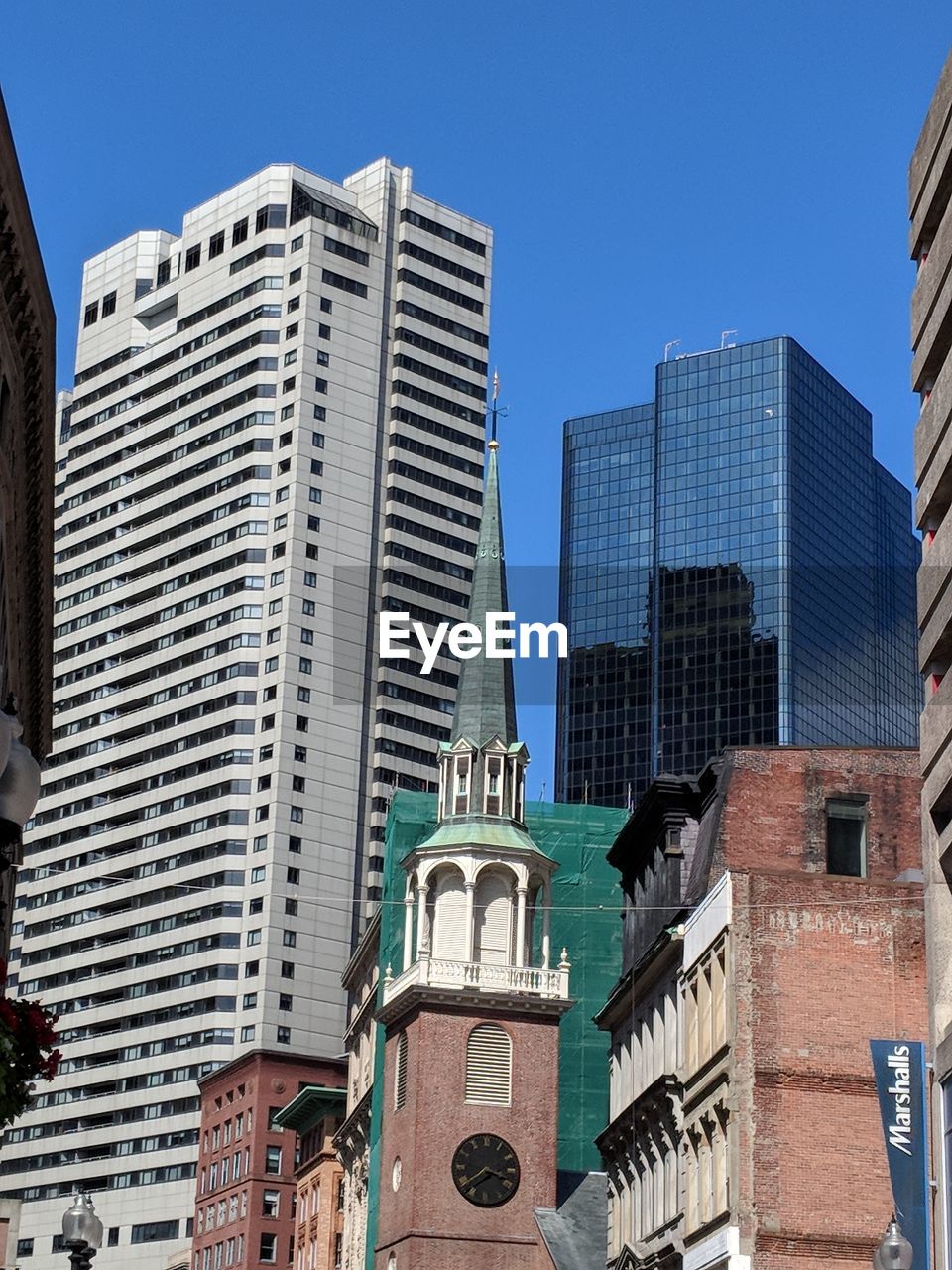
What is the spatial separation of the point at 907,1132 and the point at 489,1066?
48058 mm

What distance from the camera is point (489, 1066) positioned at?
8994 centimetres

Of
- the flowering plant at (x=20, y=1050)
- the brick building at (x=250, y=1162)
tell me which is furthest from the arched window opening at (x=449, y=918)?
the flowering plant at (x=20, y=1050)

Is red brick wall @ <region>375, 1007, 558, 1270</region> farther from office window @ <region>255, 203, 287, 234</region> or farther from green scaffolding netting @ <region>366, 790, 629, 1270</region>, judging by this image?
office window @ <region>255, 203, 287, 234</region>

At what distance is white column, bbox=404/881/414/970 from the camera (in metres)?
93.6

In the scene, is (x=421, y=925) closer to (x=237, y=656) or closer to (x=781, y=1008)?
(x=781, y=1008)

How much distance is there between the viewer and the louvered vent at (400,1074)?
91000mm

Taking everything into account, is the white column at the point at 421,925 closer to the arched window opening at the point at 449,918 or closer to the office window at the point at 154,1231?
the arched window opening at the point at 449,918

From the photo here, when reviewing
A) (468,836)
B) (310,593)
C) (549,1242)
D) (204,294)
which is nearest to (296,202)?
(204,294)

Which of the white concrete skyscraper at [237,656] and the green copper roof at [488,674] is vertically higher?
the white concrete skyscraper at [237,656]

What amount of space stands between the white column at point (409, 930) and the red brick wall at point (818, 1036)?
40.8 m

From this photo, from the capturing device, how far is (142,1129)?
6555 inches

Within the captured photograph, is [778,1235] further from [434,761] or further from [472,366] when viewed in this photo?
[472,366]

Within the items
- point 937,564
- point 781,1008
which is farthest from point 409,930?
point 937,564

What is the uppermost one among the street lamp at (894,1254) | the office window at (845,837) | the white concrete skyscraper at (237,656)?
the white concrete skyscraper at (237,656)
